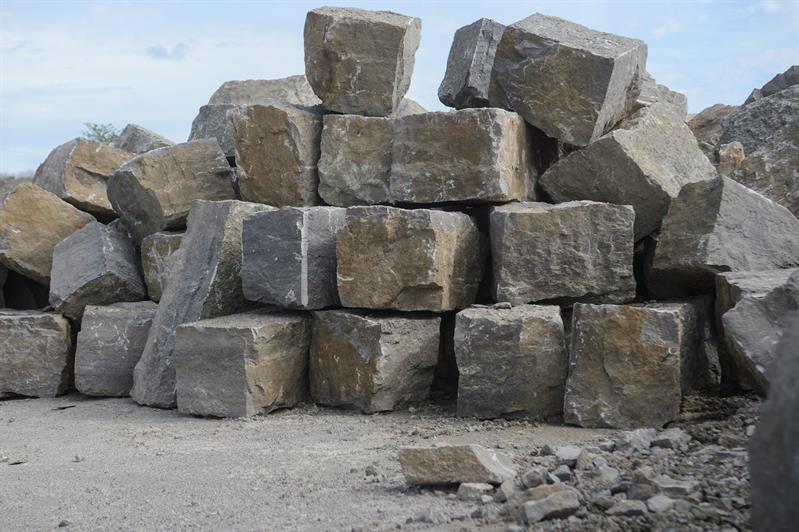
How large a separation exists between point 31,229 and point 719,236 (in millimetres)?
5160

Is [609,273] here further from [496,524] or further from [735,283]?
[496,524]

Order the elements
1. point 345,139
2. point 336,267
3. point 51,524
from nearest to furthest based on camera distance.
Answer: point 51,524 < point 336,267 < point 345,139

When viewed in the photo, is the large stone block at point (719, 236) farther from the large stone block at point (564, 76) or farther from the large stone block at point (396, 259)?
the large stone block at point (396, 259)

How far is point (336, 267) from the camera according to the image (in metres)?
5.71

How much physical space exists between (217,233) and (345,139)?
1078mm

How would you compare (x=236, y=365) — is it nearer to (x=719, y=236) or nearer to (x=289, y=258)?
(x=289, y=258)

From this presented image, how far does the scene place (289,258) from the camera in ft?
18.4

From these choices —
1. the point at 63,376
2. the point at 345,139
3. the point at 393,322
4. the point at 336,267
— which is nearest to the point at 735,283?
the point at 393,322

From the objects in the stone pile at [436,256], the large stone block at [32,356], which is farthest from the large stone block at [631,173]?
the large stone block at [32,356]

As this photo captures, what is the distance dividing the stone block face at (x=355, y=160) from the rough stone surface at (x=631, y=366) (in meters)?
1.97

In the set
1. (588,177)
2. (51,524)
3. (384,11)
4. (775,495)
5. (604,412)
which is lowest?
(51,524)

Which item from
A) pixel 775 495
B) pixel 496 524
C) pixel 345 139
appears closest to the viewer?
pixel 775 495

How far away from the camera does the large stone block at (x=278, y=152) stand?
21.0ft

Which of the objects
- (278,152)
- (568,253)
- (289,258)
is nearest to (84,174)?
(278,152)
